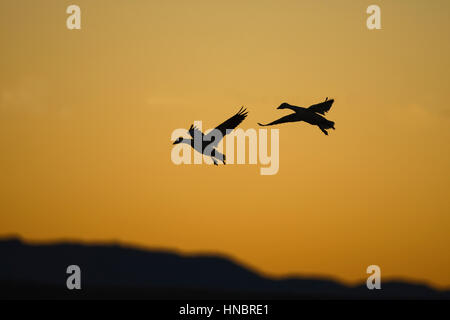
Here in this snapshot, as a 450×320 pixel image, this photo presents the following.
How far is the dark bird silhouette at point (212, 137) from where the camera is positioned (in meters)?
41.6

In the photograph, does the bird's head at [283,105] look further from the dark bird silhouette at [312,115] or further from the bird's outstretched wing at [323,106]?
the bird's outstretched wing at [323,106]

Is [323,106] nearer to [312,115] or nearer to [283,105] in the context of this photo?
[312,115]

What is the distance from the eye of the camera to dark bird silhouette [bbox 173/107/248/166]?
41.6 metres

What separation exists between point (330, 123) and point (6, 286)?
12715cm

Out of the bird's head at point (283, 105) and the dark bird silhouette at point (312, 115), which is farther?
the bird's head at point (283, 105)

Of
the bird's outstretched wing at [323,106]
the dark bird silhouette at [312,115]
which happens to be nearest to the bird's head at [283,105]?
the dark bird silhouette at [312,115]

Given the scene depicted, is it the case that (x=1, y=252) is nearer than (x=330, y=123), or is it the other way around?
(x=330, y=123)

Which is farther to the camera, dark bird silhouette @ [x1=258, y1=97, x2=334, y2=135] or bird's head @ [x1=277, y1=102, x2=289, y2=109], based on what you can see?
bird's head @ [x1=277, y1=102, x2=289, y2=109]

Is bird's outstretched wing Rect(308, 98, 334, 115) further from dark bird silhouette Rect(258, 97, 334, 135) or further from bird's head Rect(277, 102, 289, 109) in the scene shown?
bird's head Rect(277, 102, 289, 109)

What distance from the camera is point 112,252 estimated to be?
182m

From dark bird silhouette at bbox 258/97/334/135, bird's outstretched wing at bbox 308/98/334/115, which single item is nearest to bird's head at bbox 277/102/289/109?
dark bird silhouette at bbox 258/97/334/135
